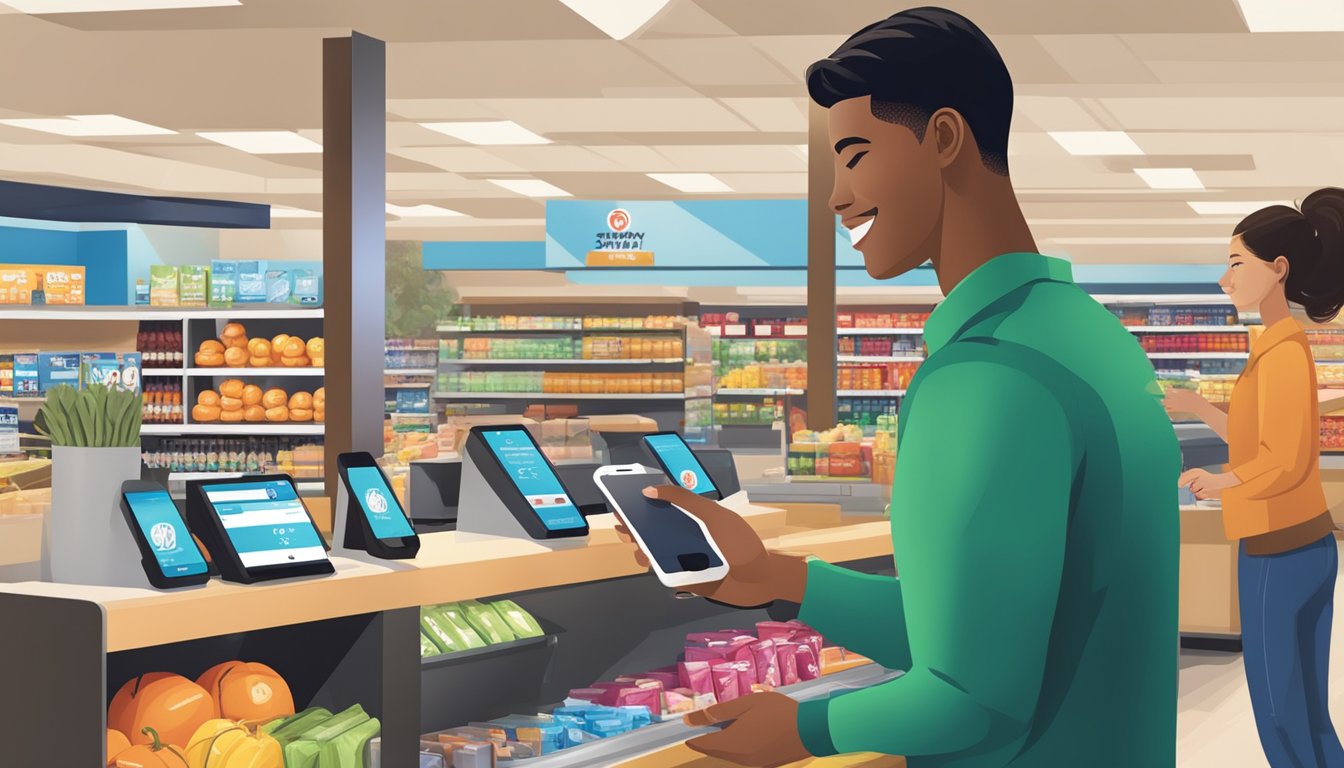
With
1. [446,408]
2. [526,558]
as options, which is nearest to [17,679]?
[526,558]

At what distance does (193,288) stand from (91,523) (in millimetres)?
7346

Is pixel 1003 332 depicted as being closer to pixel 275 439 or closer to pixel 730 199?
pixel 275 439

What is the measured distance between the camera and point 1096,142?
10758mm

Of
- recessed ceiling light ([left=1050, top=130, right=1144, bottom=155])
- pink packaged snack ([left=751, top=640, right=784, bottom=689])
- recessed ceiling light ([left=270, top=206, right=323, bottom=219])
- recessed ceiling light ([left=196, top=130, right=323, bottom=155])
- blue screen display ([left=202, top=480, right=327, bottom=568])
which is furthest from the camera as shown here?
recessed ceiling light ([left=270, top=206, right=323, bottom=219])

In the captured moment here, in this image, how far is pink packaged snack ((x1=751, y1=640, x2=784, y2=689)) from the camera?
352 cm

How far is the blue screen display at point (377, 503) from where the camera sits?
246cm

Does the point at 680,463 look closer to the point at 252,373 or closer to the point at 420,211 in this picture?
the point at 252,373

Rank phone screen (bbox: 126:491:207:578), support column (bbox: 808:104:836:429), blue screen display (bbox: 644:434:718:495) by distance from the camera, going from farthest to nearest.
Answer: support column (bbox: 808:104:836:429)
blue screen display (bbox: 644:434:718:495)
phone screen (bbox: 126:491:207:578)

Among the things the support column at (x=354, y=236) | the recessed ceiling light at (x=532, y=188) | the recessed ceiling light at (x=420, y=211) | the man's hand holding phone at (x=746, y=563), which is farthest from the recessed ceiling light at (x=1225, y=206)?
the man's hand holding phone at (x=746, y=563)

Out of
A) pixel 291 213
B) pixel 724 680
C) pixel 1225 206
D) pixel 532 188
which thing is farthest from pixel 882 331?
pixel 724 680

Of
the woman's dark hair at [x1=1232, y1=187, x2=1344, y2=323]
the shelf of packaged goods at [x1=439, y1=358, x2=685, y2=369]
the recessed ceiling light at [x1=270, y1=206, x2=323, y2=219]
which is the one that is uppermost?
the recessed ceiling light at [x1=270, y1=206, x2=323, y2=219]

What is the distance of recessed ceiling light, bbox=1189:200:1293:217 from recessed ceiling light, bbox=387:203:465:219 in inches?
323

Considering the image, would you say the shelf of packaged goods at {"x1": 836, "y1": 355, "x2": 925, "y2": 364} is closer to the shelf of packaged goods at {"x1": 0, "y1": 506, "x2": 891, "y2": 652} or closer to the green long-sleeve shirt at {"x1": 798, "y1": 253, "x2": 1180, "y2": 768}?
the shelf of packaged goods at {"x1": 0, "y1": 506, "x2": 891, "y2": 652}

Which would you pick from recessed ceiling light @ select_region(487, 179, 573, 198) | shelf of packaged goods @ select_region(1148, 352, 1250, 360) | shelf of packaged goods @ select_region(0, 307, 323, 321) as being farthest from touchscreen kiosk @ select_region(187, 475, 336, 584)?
shelf of packaged goods @ select_region(1148, 352, 1250, 360)
